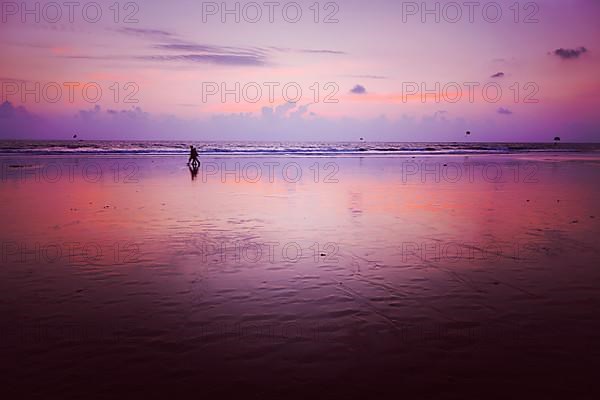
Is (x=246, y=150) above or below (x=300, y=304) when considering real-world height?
above

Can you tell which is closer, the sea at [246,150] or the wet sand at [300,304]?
the wet sand at [300,304]

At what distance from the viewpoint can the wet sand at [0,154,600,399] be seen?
4309mm

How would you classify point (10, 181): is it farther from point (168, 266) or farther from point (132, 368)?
point (132, 368)

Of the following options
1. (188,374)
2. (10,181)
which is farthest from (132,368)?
(10,181)

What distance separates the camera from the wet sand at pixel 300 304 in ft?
14.1

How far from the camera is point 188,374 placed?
4.35 metres

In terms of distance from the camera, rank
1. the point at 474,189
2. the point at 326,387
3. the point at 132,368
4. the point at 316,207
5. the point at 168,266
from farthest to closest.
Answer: the point at 474,189 → the point at 316,207 → the point at 168,266 → the point at 132,368 → the point at 326,387

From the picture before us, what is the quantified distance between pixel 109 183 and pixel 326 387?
67.2 ft

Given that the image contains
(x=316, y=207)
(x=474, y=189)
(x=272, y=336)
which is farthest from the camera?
(x=474, y=189)

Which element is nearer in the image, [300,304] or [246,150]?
[300,304]

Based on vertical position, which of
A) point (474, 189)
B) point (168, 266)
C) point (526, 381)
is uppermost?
point (474, 189)

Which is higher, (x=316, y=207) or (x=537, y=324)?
(x=316, y=207)

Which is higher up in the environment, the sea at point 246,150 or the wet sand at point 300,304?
the sea at point 246,150

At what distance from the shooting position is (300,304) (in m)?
6.23
